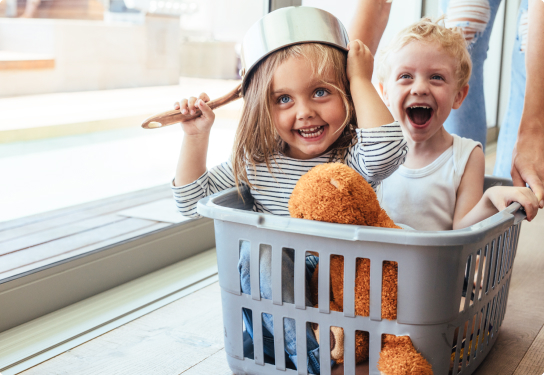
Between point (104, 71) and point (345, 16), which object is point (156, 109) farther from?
point (345, 16)

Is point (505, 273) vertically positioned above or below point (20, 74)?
below

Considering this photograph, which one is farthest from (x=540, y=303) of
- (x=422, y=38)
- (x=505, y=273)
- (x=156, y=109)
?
(x=156, y=109)

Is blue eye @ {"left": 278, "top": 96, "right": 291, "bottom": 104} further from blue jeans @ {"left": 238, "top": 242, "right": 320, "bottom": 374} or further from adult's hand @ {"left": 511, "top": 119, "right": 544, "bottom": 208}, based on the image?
adult's hand @ {"left": 511, "top": 119, "right": 544, "bottom": 208}

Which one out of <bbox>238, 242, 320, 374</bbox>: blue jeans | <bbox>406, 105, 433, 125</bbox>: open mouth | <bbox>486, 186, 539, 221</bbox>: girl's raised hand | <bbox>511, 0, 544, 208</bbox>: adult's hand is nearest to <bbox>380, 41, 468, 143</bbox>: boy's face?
<bbox>406, 105, 433, 125</bbox>: open mouth

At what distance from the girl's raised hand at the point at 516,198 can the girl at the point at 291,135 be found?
170 millimetres

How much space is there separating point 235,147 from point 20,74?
0.49 metres

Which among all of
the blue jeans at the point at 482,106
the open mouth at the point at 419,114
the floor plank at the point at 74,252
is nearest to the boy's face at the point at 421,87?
the open mouth at the point at 419,114

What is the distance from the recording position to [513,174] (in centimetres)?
102

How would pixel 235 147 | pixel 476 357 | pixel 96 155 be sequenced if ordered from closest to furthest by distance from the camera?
pixel 476 357, pixel 235 147, pixel 96 155

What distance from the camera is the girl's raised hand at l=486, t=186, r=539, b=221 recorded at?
81 cm

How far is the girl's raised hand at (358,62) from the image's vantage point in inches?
33.7

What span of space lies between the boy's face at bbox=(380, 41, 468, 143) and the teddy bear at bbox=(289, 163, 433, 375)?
42cm

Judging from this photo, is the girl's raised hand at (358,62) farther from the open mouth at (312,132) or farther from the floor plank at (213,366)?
the floor plank at (213,366)

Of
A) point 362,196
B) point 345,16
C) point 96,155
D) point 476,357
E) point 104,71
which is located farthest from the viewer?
point 345,16
